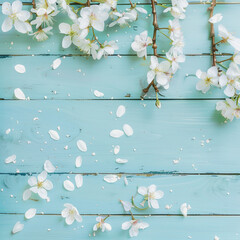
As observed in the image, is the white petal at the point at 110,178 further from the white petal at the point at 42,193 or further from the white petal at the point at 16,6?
the white petal at the point at 16,6

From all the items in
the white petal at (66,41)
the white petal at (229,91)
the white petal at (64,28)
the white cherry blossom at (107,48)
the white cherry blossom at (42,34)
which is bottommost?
the white petal at (229,91)

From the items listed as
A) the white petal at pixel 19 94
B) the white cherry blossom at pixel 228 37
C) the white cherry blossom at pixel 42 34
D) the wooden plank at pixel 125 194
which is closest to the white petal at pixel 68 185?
the wooden plank at pixel 125 194

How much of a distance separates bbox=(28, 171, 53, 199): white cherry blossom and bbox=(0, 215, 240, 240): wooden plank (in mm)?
62

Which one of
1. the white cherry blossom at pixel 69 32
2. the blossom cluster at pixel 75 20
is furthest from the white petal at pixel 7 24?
the white cherry blossom at pixel 69 32

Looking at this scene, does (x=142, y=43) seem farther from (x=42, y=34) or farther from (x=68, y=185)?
(x=68, y=185)

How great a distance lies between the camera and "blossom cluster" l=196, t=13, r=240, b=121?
80cm

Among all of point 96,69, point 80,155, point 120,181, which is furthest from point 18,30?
point 120,181

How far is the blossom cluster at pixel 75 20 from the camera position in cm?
80

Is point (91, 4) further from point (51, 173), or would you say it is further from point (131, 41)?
point (51, 173)

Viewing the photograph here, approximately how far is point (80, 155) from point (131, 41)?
307mm

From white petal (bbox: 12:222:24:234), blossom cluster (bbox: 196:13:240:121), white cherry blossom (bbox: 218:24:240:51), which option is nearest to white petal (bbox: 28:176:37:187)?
white petal (bbox: 12:222:24:234)

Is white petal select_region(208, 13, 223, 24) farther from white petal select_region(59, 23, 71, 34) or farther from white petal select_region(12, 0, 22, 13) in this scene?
white petal select_region(12, 0, 22, 13)

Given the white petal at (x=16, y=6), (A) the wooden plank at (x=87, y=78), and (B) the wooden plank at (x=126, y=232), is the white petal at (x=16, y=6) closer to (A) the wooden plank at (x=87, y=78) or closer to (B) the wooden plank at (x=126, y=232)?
(A) the wooden plank at (x=87, y=78)

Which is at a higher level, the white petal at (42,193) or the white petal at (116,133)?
the white petal at (116,133)
